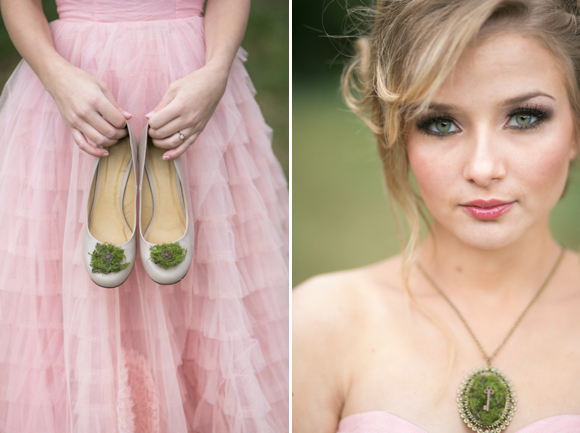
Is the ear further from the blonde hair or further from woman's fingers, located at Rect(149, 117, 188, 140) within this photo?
woman's fingers, located at Rect(149, 117, 188, 140)

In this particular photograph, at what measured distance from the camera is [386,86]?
58.5 inches

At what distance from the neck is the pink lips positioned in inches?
4.5

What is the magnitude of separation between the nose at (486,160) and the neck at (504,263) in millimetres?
203

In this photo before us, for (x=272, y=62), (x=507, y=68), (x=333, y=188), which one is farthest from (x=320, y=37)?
(x=272, y=62)

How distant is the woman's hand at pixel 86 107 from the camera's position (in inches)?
→ 53.0

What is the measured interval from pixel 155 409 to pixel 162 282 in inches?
13.9

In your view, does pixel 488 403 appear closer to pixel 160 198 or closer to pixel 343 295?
pixel 343 295

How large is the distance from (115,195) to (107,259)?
0.19 metres

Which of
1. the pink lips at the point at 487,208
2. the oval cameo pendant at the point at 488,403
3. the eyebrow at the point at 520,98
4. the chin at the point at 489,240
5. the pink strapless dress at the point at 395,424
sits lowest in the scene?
the pink strapless dress at the point at 395,424

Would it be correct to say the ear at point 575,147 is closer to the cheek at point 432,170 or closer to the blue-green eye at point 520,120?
the blue-green eye at point 520,120

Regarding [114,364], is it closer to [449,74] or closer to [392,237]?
[392,237]

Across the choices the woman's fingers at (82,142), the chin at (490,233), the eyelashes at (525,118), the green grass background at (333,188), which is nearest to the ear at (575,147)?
the eyelashes at (525,118)

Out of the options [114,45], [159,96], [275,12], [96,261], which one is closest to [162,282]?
[96,261]

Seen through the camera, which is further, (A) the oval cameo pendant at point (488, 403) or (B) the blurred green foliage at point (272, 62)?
(B) the blurred green foliage at point (272, 62)
